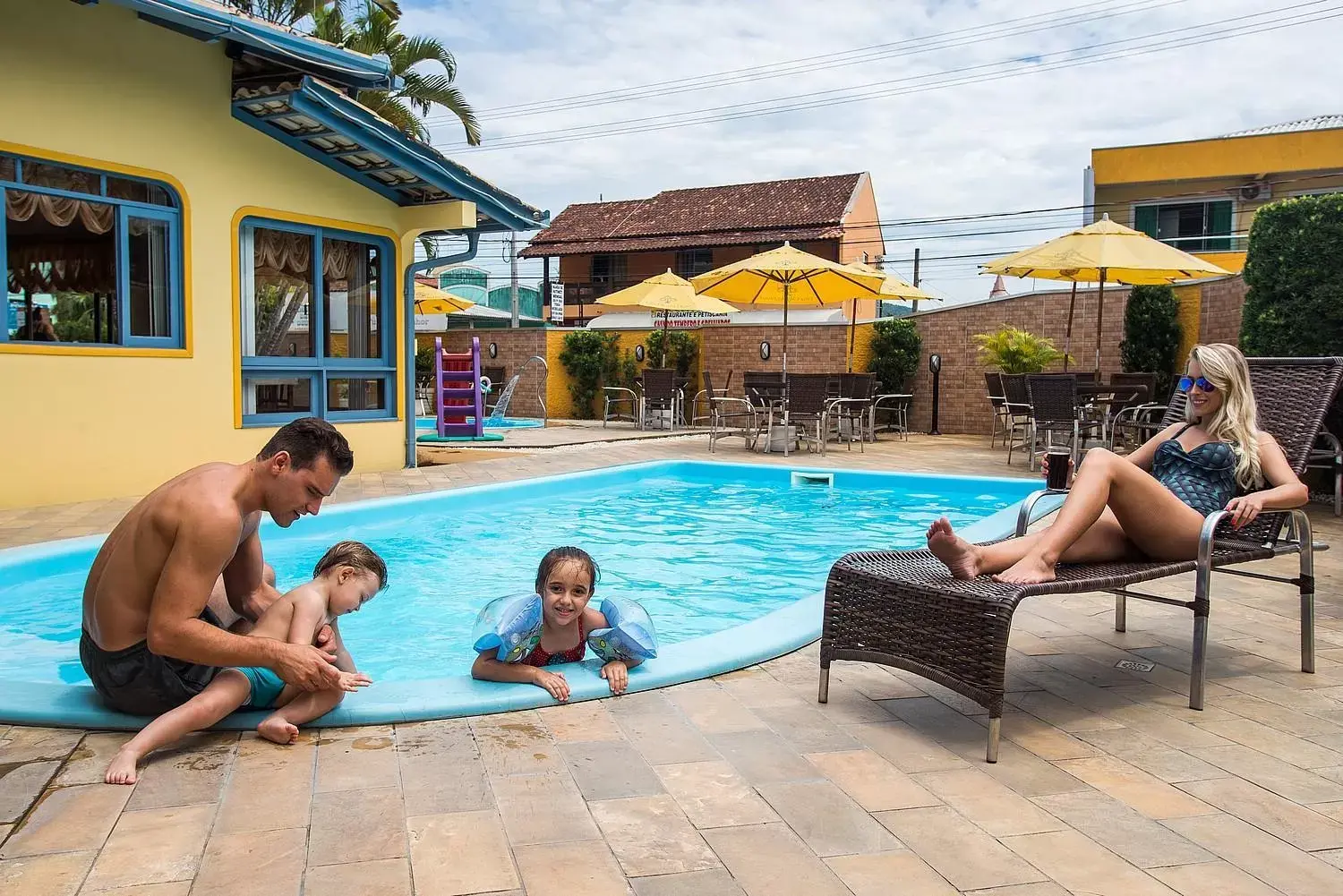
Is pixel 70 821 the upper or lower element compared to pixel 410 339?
lower

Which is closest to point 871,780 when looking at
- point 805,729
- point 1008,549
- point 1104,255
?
point 805,729

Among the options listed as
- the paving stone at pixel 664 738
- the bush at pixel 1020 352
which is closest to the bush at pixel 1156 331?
the bush at pixel 1020 352

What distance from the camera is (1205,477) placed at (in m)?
3.54

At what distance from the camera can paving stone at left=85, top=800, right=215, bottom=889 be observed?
1931 millimetres

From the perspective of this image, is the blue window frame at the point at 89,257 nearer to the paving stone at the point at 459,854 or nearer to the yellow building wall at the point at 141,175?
the yellow building wall at the point at 141,175

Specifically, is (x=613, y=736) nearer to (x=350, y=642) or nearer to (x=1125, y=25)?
(x=350, y=642)

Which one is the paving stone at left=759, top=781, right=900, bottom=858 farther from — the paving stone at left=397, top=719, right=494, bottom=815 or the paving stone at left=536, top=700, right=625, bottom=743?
the paving stone at left=397, top=719, right=494, bottom=815

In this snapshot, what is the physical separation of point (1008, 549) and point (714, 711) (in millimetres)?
1056

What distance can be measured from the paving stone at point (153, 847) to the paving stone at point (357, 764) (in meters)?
0.28

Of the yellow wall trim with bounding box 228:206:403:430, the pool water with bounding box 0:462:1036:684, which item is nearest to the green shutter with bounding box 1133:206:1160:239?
the pool water with bounding box 0:462:1036:684

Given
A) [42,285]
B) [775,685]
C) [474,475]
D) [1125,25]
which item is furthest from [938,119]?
[775,685]

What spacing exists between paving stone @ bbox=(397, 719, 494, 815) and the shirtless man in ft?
0.97

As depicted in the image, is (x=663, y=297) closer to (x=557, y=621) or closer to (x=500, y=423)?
(x=500, y=423)

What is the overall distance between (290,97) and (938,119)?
79.3ft
